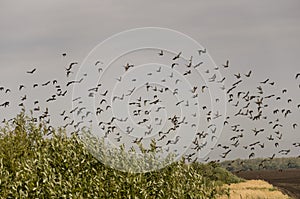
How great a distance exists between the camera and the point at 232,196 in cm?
9656

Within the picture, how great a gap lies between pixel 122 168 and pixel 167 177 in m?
3.92

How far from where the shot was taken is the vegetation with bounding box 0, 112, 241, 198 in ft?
148

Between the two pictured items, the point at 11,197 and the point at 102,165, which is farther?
the point at 102,165

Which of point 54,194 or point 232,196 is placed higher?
point 232,196

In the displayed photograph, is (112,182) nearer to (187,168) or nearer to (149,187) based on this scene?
(149,187)

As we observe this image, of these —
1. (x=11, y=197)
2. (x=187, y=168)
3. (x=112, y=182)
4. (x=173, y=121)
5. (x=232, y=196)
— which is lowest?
(x=11, y=197)

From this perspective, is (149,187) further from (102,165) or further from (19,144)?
(19,144)

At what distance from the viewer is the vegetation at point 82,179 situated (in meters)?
45.2

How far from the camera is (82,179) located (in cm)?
4903

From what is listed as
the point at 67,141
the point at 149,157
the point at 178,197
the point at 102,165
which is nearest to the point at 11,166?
the point at 67,141

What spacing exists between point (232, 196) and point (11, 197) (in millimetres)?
56515

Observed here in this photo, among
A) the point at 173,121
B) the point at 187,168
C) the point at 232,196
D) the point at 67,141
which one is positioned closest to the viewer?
the point at 187,168

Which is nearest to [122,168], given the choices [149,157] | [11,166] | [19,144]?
[149,157]

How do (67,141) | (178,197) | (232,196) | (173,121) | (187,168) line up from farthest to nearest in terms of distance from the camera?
(232,196) < (173,121) < (67,141) < (187,168) < (178,197)
